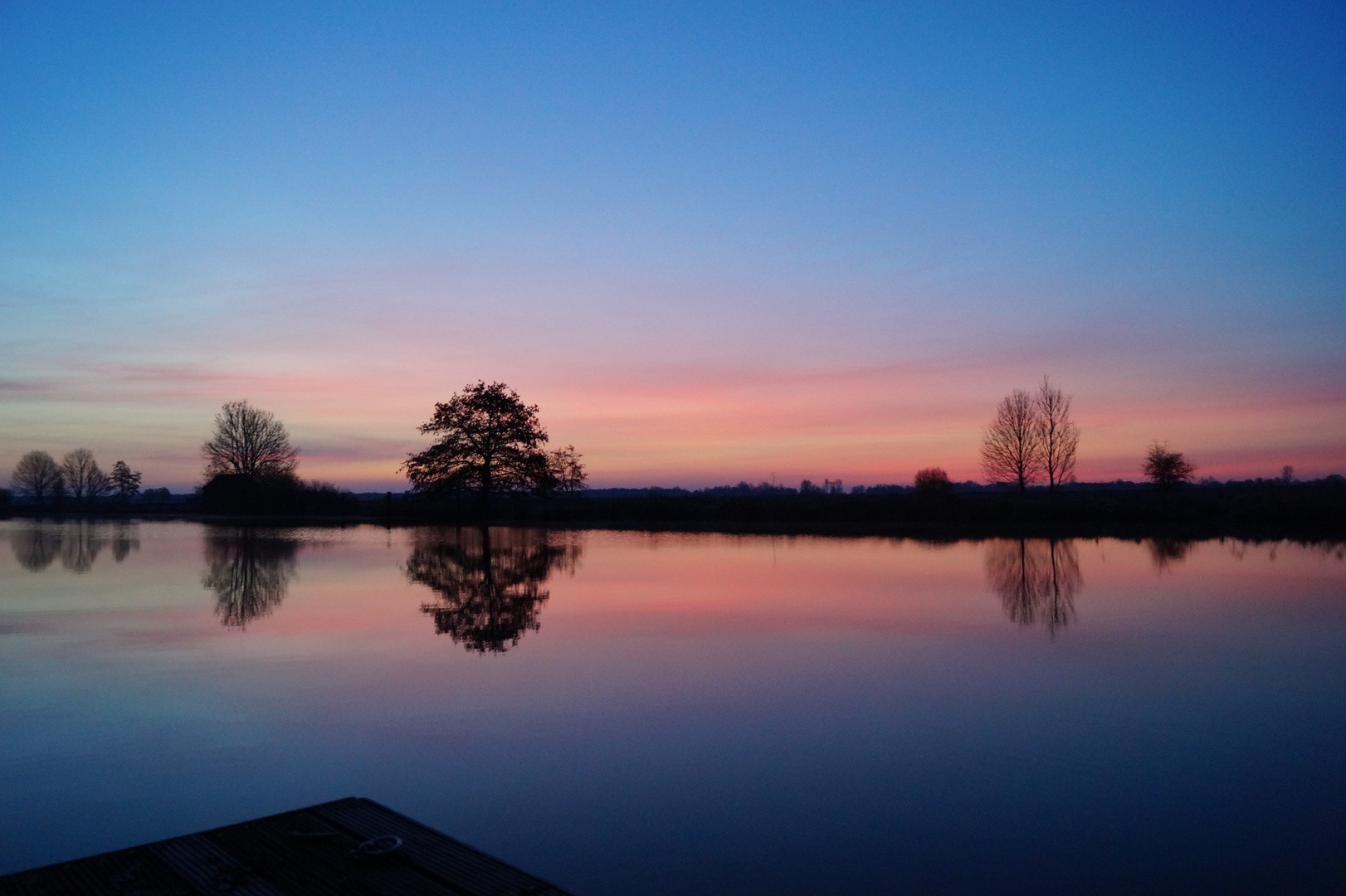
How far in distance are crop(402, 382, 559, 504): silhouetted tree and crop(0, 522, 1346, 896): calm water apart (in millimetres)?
25186

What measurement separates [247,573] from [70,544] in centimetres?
1441

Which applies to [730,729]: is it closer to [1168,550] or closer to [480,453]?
[1168,550]

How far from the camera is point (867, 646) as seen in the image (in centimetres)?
1000

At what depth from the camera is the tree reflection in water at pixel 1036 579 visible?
483 inches

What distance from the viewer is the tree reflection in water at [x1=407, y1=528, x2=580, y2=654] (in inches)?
448

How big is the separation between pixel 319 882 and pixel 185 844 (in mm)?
844

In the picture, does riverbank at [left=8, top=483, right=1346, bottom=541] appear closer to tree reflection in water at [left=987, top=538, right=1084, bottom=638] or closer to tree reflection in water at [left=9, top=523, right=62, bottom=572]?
tree reflection in water at [left=987, top=538, right=1084, bottom=638]

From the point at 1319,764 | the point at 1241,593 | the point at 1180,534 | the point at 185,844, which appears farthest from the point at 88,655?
the point at 1180,534

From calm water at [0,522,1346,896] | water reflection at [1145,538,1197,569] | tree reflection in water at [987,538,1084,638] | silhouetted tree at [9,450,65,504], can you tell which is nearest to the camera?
calm water at [0,522,1346,896]

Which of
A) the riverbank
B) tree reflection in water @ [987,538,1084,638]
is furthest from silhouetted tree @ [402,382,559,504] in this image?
tree reflection in water @ [987,538,1084,638]

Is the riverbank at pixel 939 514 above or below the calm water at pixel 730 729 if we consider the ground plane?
above

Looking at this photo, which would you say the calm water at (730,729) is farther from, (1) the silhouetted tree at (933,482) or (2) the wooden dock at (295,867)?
(1) the silhouetted tree at (933,482)

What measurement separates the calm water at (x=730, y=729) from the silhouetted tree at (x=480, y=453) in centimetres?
2519

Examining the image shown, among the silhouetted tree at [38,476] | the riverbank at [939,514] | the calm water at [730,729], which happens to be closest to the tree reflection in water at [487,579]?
the calm water at [730,729]
